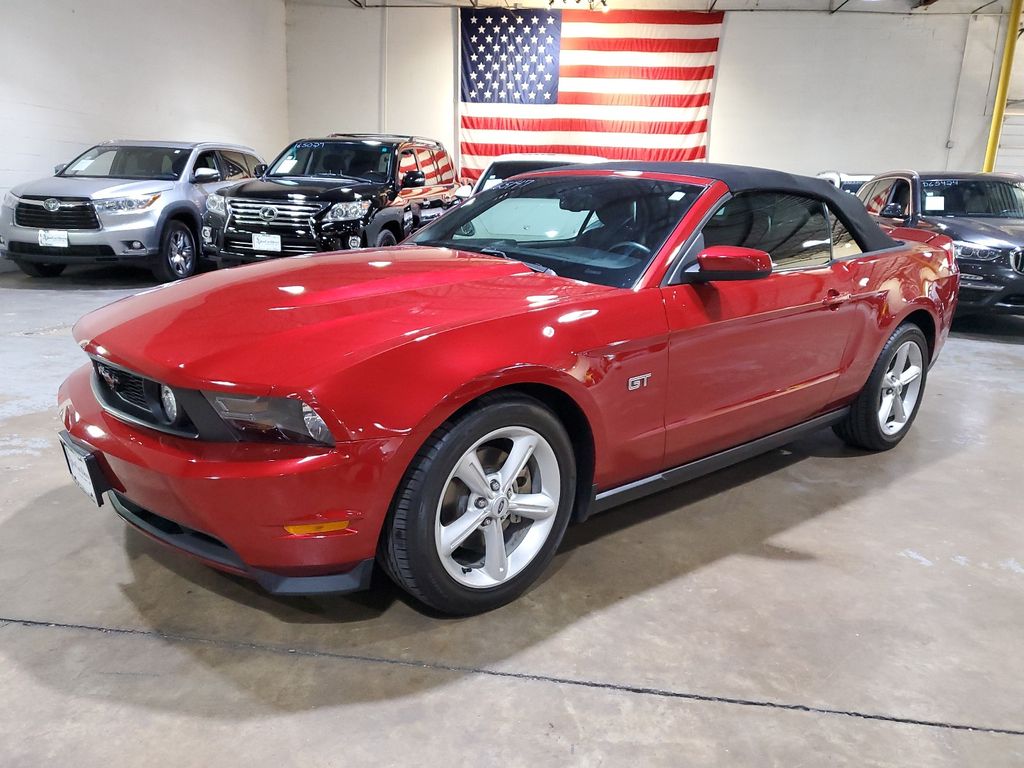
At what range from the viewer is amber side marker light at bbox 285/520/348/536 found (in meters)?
1.86

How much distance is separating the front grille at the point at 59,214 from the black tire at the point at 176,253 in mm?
691

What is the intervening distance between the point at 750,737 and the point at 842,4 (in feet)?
50.2

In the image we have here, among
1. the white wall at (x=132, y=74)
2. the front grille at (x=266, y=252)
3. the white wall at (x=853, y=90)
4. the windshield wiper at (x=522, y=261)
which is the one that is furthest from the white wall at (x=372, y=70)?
the windshield wiper at (x=522, y=261)

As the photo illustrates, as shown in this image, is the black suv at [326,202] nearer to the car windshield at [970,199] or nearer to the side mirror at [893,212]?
the side mirror at [893,212]

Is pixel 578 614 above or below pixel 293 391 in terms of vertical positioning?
below

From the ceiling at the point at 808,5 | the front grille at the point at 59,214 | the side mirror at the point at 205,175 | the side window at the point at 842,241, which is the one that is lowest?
the front grille at the point at 59,214

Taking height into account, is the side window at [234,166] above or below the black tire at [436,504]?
A: above

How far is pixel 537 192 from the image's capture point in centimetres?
318

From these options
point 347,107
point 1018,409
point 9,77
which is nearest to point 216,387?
point 1018,409

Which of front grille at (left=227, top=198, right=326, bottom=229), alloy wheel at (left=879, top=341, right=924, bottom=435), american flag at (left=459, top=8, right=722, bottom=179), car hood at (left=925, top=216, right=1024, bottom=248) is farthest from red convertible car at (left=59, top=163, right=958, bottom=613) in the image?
american flag at (left=459, top=8, right=722, bottom=179)

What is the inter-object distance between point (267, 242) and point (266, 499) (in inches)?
229

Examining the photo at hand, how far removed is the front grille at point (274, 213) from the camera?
22.9ft

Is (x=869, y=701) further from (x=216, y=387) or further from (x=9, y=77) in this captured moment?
(x=9, y=77)

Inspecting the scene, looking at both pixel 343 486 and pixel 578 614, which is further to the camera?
pixel 578 614
